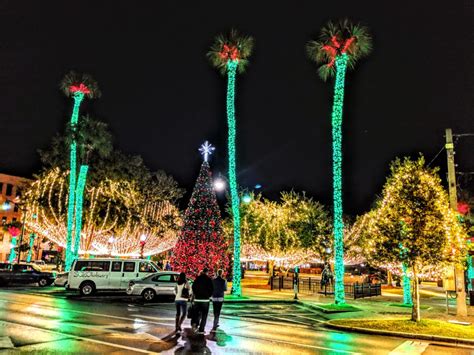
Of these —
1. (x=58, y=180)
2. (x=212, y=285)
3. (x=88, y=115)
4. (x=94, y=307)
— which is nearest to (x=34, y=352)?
(x=212, y=285)

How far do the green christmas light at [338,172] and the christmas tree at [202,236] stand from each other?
33.9ft

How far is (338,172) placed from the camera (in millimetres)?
22234

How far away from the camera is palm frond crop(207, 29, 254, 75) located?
26891 millimetres

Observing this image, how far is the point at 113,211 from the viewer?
37.8 m

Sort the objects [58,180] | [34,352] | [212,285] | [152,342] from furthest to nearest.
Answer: [58,180]
[212,285]
[152,342]
[34,352]

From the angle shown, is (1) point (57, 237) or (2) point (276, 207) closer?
(1) point (57, 237)

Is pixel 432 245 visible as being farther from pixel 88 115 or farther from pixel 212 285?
pixel 88 115

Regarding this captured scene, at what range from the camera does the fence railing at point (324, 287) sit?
27780 mm

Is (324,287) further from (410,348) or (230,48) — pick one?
(410,348)

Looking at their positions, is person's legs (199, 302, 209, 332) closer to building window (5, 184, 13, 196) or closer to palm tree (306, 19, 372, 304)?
palm tree (306, 19, 372, 304)

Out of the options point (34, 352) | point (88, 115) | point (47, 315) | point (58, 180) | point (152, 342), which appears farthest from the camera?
point (58, 180)

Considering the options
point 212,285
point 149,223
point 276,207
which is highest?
point 276,207

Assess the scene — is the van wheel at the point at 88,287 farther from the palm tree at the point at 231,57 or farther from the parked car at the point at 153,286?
the palm tree at the point at 231,57

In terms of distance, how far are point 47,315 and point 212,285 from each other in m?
6.33
